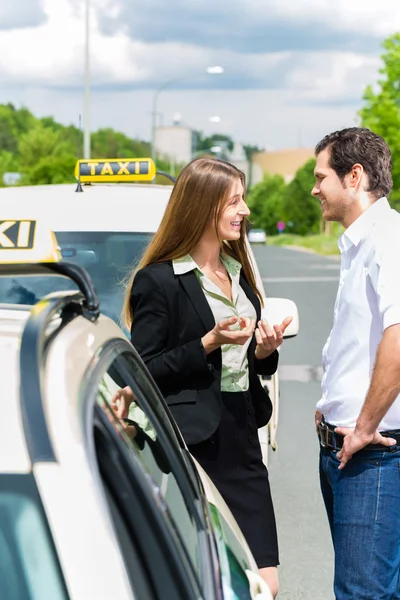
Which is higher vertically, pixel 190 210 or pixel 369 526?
pixel 190 210

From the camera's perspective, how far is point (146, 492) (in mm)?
1796

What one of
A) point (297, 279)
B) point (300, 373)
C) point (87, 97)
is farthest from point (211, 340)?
point (297, 279)

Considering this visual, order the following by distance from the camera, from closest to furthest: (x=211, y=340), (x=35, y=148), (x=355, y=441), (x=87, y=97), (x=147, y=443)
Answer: (x=147, y=443)
(x=355, y=441)
(x=211, y=340)
(x=87, y=97)
(x=35, y=148)

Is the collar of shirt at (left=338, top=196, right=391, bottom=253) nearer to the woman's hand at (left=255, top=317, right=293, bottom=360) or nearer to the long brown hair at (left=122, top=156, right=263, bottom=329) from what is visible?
the woman's hand at (left=255, top=317, right=293, bottom=360)

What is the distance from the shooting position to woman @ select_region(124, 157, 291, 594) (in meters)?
3.25

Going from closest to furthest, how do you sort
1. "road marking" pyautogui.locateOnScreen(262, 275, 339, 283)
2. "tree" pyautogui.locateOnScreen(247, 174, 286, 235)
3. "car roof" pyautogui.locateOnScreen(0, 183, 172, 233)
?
"car roof" pyautogui.locateOnScreen(0, 183, 172, 233), "road marking" pyautogui.locateOnScreen(262, 275, 339, 283), "tree" pyautogui.locateOnScreen(247, 174, 286, 235)

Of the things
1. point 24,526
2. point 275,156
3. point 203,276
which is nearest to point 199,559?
point 24,526

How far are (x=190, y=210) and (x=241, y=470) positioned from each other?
2.65ft

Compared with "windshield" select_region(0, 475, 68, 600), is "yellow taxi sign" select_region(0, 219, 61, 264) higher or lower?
higher

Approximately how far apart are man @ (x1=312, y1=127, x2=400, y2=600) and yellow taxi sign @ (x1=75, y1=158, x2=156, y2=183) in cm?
301

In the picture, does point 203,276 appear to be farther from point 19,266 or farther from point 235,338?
point 19,266

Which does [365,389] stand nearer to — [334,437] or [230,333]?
[334,437]

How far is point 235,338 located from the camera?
10.2 ft

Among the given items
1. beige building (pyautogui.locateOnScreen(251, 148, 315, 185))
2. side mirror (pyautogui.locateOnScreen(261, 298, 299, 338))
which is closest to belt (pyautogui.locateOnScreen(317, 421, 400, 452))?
side mirror (pyautogui.locateOnScreen(261, 298, 299, 338))
